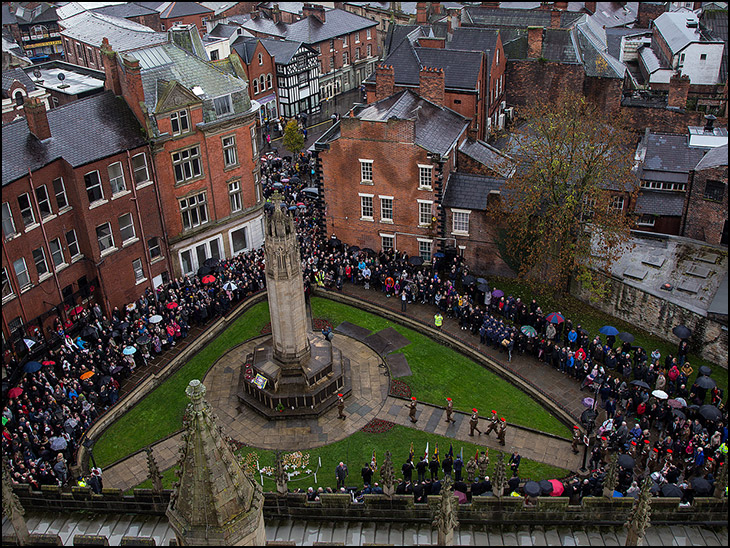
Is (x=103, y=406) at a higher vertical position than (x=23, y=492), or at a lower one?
lower

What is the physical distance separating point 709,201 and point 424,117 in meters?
19.3

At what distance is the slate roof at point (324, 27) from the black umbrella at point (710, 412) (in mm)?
66045

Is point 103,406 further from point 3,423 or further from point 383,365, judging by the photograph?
point 383,365

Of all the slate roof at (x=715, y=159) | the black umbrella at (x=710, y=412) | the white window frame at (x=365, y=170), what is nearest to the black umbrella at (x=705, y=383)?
the black umbrella at (x=710, y=412)

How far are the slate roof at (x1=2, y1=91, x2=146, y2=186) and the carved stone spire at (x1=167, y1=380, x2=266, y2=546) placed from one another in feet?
86.5

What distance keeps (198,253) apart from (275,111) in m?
38.6

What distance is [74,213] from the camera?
132ft

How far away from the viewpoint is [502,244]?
46.4m

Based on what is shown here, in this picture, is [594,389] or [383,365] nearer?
[594,389]

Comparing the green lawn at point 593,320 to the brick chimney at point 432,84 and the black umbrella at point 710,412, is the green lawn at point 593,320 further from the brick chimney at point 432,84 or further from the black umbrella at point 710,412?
the brick chimney at point 432,84

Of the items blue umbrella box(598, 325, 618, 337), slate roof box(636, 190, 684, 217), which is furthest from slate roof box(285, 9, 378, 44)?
blue umbrella box(598, 325, 618, 337)

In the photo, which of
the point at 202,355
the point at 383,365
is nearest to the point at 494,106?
the point at 383,365

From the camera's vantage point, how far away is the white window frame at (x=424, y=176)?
4597 centimetres

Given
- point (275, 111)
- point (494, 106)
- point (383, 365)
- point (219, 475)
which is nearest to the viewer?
point (219, 475)
